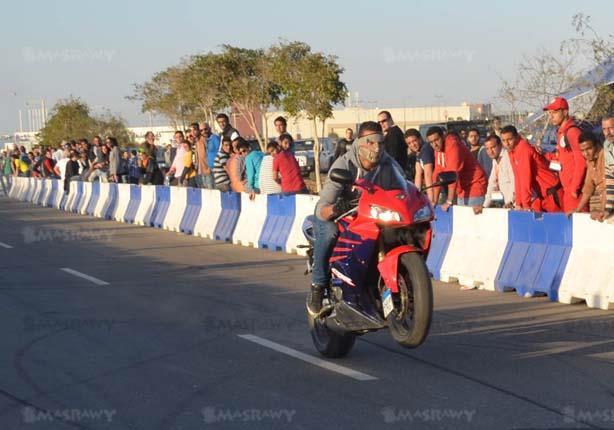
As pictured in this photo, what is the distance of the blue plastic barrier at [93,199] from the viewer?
99.3ft

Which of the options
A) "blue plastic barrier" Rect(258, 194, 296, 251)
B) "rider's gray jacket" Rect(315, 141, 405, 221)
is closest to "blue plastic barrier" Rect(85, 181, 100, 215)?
"blue plastic barrier" Rect(258, 194, 296, 251)

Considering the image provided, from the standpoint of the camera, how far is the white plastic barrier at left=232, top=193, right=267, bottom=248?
1912 cm

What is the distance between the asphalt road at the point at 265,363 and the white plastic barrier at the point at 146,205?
10.9 metres

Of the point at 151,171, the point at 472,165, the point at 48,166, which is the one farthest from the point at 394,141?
the point at 48,166

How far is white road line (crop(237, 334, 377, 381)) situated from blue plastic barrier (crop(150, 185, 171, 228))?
581 inches

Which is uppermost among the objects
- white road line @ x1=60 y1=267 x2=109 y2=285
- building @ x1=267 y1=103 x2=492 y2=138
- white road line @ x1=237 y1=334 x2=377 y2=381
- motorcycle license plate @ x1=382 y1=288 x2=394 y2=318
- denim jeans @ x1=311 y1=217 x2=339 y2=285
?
building @ x1=267 y1=103 x2=492 y2=138

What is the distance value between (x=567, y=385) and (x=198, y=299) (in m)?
5.76

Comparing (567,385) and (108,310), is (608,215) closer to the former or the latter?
(567,385)

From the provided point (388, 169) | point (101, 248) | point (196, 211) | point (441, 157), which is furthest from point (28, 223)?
point (388, 169)

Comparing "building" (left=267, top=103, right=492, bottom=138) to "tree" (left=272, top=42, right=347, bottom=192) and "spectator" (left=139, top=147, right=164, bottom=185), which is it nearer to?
"tree" (left=272, top=42, right=347, bottom=192)

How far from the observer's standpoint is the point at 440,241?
13.9 meters

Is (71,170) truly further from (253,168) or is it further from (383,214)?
(383,214)

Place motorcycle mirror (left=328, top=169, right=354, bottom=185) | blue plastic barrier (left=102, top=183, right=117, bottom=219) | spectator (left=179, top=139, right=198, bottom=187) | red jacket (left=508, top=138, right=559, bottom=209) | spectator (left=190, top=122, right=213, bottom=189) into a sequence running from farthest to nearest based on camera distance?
blue plastic barrier (left=102, top=183, right=117, bottom=219)
spectator (left=179, top=139, right=198, bottom=187)
spectator (left=190, top=122, right=213, bottom=189)
red jacket (left=508, top=138, right=559, bottom=209)
motorcycle mirror (left=328, top=169, right=354, bottom=185)

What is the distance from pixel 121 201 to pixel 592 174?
1752cm
